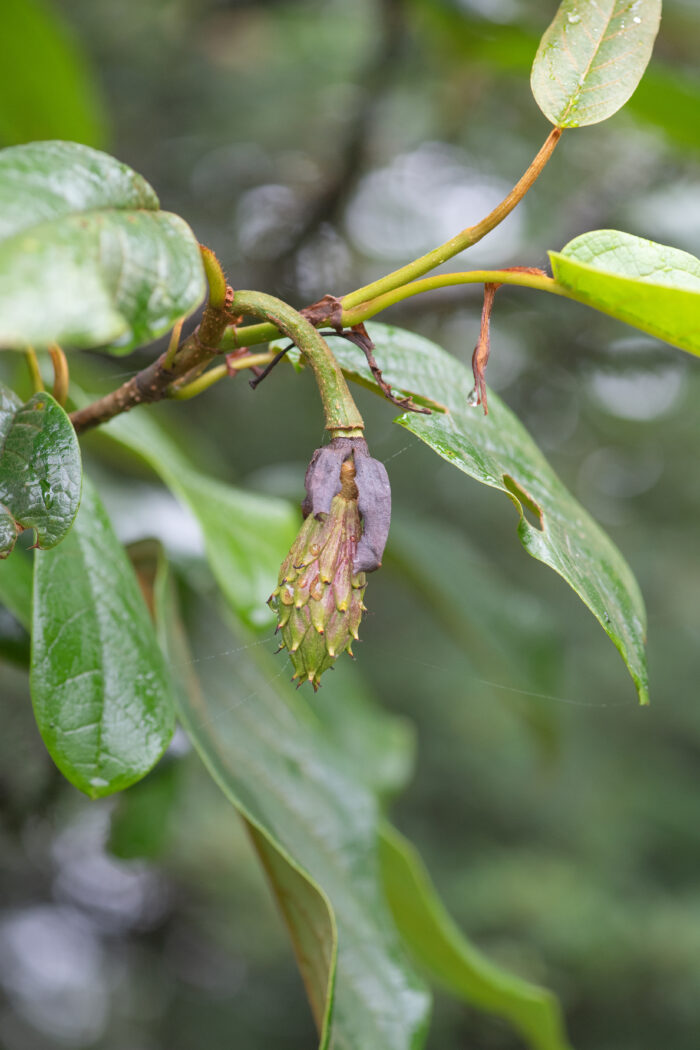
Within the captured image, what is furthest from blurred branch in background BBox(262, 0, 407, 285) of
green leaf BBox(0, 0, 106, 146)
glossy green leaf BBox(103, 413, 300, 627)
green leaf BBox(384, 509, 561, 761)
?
glossy green leaf BBox(103, 413, 300, 627)

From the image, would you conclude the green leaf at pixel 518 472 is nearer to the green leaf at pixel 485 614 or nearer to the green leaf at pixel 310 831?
the green leaf at pixel 310 831

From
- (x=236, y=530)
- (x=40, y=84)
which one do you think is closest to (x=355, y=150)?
(x=40, y=84)

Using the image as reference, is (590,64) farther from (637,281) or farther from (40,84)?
(40,84)

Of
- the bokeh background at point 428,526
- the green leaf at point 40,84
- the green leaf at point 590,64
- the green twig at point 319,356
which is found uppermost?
the green leaf at point 590,64

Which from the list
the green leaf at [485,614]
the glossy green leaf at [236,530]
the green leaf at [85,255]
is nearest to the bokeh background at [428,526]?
the green leaf at [485,614]

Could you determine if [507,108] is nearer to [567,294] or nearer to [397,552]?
[397,552]

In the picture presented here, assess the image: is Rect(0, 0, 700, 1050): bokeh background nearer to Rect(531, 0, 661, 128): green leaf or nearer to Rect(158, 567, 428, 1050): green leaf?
Rect(158, 567, 428, 1050): green leaf
